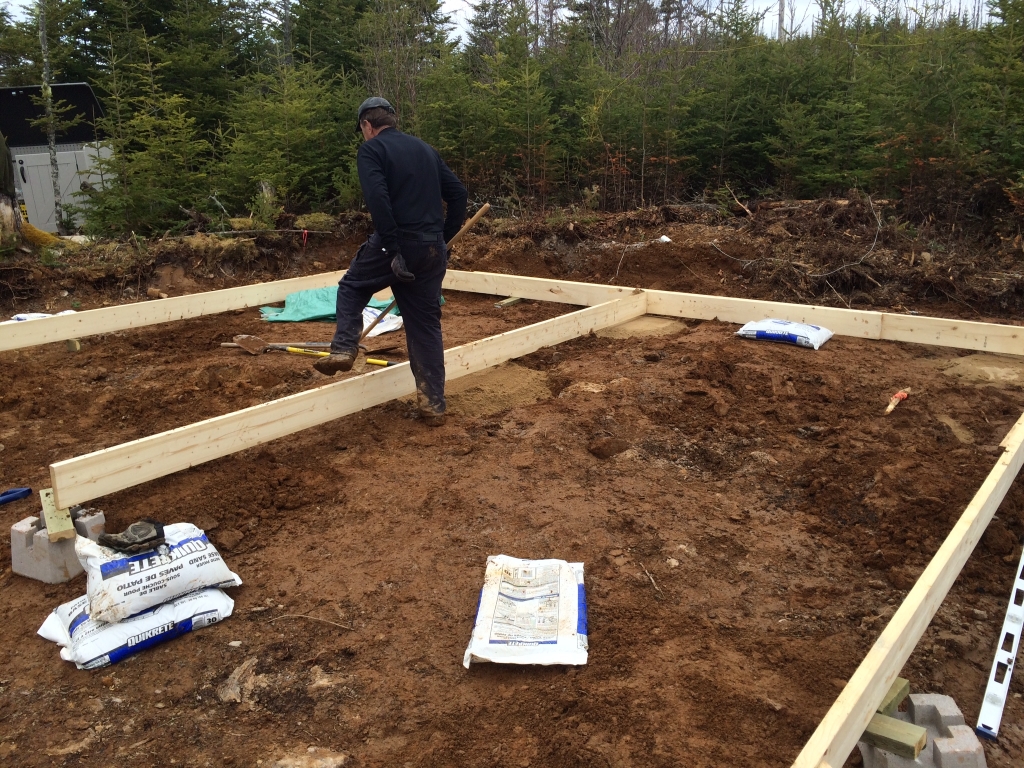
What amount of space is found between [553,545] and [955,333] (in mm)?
4129

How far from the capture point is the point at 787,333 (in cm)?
582

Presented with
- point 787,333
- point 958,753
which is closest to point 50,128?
point 787,333

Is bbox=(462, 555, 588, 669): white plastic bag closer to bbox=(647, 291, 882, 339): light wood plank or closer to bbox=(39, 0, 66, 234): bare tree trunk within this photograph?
bbox=(647, 291, 882, 339): light wood plank

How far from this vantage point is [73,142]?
12281mm

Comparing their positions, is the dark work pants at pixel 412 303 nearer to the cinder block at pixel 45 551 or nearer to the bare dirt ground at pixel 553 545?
the bare dirt ground at pixel 553 545

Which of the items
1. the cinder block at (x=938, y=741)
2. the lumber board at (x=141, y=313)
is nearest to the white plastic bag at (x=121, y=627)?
the cinder block at (x=938, y=741)

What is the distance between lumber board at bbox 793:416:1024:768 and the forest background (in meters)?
6.09

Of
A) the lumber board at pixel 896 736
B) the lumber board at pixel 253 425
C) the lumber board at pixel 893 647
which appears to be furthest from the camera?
the lumber board at pixel 253 425

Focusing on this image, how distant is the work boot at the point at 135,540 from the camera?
277cm

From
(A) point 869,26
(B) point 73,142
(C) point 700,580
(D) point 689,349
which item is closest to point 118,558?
(C) point 700,580

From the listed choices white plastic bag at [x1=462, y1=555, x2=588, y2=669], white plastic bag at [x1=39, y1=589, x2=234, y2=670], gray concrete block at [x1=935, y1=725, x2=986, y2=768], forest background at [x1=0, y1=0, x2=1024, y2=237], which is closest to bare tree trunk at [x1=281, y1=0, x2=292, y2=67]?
forest background at [x1=0, y1=0, x2=1024, y2=237]

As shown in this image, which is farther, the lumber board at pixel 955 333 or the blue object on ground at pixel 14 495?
the lumber board at pixel 955 333

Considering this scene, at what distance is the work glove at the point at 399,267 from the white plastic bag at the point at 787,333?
3.01m

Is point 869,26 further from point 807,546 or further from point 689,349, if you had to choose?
point 807,546
